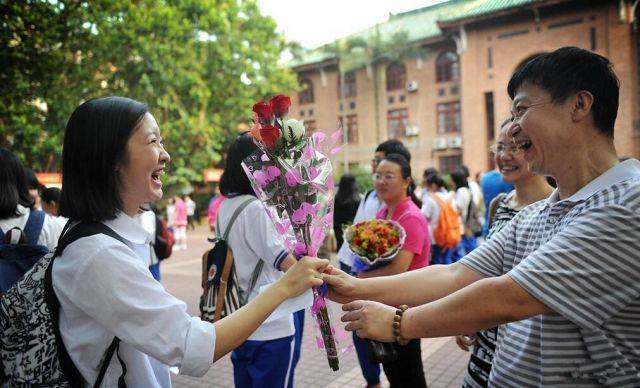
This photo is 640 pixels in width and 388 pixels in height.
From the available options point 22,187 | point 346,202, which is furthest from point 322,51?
point 22,187

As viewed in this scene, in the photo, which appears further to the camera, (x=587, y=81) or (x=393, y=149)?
(x=393, y=149)

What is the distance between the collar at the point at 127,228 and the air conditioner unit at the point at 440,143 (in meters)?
25.0

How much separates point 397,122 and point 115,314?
2720cm

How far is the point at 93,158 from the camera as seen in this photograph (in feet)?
5.31

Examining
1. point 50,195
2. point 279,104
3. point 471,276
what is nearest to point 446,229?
point 471,276

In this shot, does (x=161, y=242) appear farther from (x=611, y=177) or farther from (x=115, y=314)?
(x=611, y=177)

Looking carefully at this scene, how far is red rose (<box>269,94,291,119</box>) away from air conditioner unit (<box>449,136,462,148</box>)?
24.3 meters

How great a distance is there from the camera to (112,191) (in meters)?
1.66

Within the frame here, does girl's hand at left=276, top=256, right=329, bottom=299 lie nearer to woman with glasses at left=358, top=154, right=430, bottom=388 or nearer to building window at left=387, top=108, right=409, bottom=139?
woman with glasses at left=358, top=154, right=430, bottom=388

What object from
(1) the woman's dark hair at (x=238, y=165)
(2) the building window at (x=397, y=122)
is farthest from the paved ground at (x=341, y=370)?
(2) the building window at (x=397, y=122)

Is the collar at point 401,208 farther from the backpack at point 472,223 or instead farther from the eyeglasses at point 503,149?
the backpack at point 472,223

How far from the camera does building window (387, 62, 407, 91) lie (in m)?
27.1

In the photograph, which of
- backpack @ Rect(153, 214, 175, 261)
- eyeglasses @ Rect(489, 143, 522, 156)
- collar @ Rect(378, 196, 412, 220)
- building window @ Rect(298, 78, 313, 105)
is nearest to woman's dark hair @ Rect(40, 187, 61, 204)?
backpack @ Rect(153, 214, 175, 261)

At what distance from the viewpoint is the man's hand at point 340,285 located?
82.5 inches
